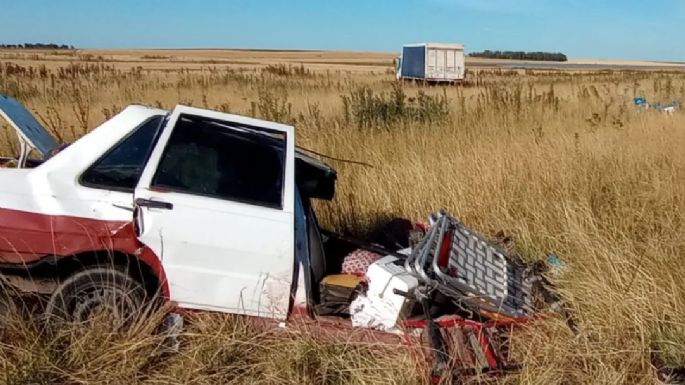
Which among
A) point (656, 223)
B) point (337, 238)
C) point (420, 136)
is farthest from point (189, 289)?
point (420, 136)

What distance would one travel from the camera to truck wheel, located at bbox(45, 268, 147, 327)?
12.2 feet

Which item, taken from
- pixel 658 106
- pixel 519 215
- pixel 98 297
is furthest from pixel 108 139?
pixel 658 106

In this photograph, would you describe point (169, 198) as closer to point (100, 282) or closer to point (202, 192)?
point (202, 192)

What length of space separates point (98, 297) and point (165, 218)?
0.57m

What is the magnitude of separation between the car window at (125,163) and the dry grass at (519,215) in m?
0.85

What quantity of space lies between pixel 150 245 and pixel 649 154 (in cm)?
675

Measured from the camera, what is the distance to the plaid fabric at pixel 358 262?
478cm

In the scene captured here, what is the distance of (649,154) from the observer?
8422mm

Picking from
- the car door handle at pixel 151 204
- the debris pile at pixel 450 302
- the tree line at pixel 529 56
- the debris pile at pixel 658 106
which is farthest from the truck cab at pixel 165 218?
the tree line at pixel 529 56

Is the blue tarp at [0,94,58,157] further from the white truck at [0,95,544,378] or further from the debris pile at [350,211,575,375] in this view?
the debris pile at [350,211,575,375]

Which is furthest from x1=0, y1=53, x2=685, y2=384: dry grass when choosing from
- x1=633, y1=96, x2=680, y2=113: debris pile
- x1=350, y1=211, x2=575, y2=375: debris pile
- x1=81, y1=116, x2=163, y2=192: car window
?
x1=81, y1=116, x2=163, y2=192: car window

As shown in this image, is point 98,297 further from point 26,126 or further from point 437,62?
point 437,62

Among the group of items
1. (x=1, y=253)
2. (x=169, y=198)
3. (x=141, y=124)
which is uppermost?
(x=141, y=124)

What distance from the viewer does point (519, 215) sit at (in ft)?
21.4
